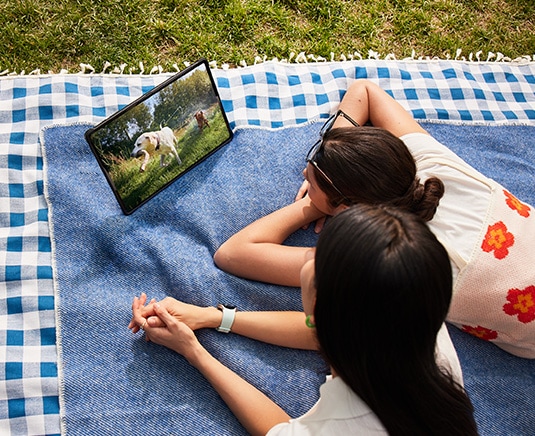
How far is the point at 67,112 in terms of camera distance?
225 cm

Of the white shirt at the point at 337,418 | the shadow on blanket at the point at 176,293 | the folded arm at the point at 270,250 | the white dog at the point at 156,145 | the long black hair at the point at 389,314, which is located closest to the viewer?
the long black hair at the point at 389,314

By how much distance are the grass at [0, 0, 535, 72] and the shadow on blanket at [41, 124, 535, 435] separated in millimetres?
568

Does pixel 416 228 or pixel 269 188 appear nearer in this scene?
pixel 416 228

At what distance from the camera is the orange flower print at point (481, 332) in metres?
1.89

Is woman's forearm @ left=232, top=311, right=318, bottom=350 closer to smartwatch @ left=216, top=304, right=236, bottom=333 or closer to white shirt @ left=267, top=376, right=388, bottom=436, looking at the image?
smartwatch @ left=216, top=304, right=236, bottom=333

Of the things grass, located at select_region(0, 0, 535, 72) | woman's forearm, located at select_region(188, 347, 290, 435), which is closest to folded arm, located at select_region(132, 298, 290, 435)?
woman's forearm, located at select_region(188, 347, 290, 435)

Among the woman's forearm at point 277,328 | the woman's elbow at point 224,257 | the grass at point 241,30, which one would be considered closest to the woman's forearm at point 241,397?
the woman's forearm at point 277,328

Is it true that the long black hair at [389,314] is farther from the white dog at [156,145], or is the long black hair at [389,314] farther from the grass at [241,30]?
the grass at [241,30]

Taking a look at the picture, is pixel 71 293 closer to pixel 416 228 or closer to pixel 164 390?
pixel 164 390

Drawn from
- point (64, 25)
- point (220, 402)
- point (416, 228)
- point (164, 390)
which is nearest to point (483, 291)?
point (416, 228)

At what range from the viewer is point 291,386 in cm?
184

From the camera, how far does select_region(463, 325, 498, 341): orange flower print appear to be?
1890 mm

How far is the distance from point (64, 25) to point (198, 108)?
0.89 m

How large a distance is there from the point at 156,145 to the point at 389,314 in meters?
1.16
